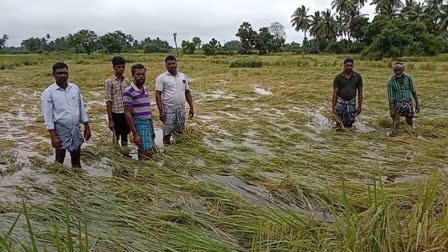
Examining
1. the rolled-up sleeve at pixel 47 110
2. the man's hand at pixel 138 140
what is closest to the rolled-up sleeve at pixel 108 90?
the man's hand at pixel 138 140

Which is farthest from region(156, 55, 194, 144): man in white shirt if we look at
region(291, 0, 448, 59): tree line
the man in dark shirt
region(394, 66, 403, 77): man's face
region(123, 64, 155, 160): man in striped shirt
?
region(291, 0, 448, 59): tree line

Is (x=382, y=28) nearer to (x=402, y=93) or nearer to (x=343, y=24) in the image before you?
(x=343, y=24)

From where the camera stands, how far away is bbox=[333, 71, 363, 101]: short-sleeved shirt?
6293mm

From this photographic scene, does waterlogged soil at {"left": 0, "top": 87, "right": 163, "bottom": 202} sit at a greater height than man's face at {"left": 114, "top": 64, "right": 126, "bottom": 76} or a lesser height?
lesser

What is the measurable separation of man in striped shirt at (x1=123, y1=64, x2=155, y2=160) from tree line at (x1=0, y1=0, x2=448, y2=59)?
26662 mm

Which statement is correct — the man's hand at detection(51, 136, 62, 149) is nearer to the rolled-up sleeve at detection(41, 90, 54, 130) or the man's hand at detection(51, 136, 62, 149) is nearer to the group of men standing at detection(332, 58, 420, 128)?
the rolled-up sleeve at detection(41, 90, 54, 130)

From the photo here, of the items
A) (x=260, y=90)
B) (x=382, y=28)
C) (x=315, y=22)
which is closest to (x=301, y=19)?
(x=315, y=22)

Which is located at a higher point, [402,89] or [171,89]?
[171,89]

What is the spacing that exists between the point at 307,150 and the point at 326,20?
4467cm

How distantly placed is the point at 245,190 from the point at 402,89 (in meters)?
3.43

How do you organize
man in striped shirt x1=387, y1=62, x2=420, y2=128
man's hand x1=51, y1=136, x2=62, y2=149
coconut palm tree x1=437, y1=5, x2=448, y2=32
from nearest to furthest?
man's hand x1=51, y1=136, x2=62, y2=149 → man in striped shirt x1=387, y1=62, x2=420, y2=128 → coconut palm tree x1=437, y1=5, x2=448, y2=32

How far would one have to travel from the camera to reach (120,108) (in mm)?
4953

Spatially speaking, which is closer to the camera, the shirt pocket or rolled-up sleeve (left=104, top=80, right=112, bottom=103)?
the shirt pocket

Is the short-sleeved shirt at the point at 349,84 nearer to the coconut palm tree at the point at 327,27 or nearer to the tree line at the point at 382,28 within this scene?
the tree line at the point at 382,28
